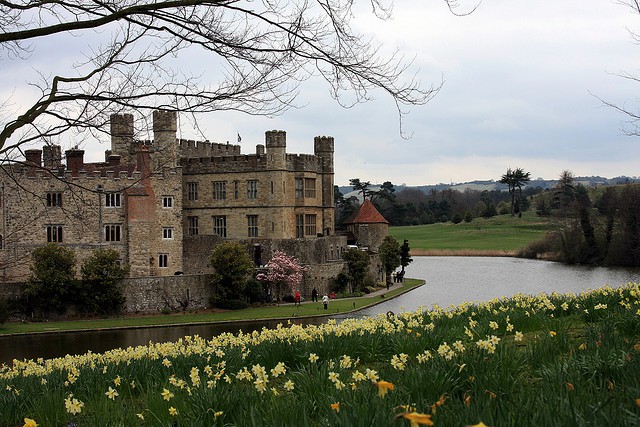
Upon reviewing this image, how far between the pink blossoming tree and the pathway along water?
602 centimetres

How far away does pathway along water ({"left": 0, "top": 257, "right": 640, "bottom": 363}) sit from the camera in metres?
28.5

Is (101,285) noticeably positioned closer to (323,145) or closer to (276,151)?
(276,151)

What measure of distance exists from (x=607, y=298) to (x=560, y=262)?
70.8 metres

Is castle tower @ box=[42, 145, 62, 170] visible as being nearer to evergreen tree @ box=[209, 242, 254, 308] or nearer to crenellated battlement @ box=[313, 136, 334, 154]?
evergreen tree @ box=[209, 242, 254, 308]

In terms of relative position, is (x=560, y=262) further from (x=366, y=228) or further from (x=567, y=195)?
(x=567, y=195)

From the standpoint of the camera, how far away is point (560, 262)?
79.8 meters

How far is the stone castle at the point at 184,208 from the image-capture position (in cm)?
4206

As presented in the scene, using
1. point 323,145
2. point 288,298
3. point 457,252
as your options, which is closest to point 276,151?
point 323,145

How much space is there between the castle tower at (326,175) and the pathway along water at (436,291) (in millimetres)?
8001

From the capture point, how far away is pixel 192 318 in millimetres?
37281

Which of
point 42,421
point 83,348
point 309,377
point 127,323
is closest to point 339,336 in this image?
point 309,377

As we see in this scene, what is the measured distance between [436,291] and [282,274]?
32.3 ft

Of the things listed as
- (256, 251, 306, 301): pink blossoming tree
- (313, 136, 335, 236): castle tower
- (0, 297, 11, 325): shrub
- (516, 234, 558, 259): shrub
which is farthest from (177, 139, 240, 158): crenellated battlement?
(516, 234, 558, 259): shrub

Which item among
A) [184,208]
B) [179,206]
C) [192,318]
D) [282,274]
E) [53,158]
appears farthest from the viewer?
[184,208]
